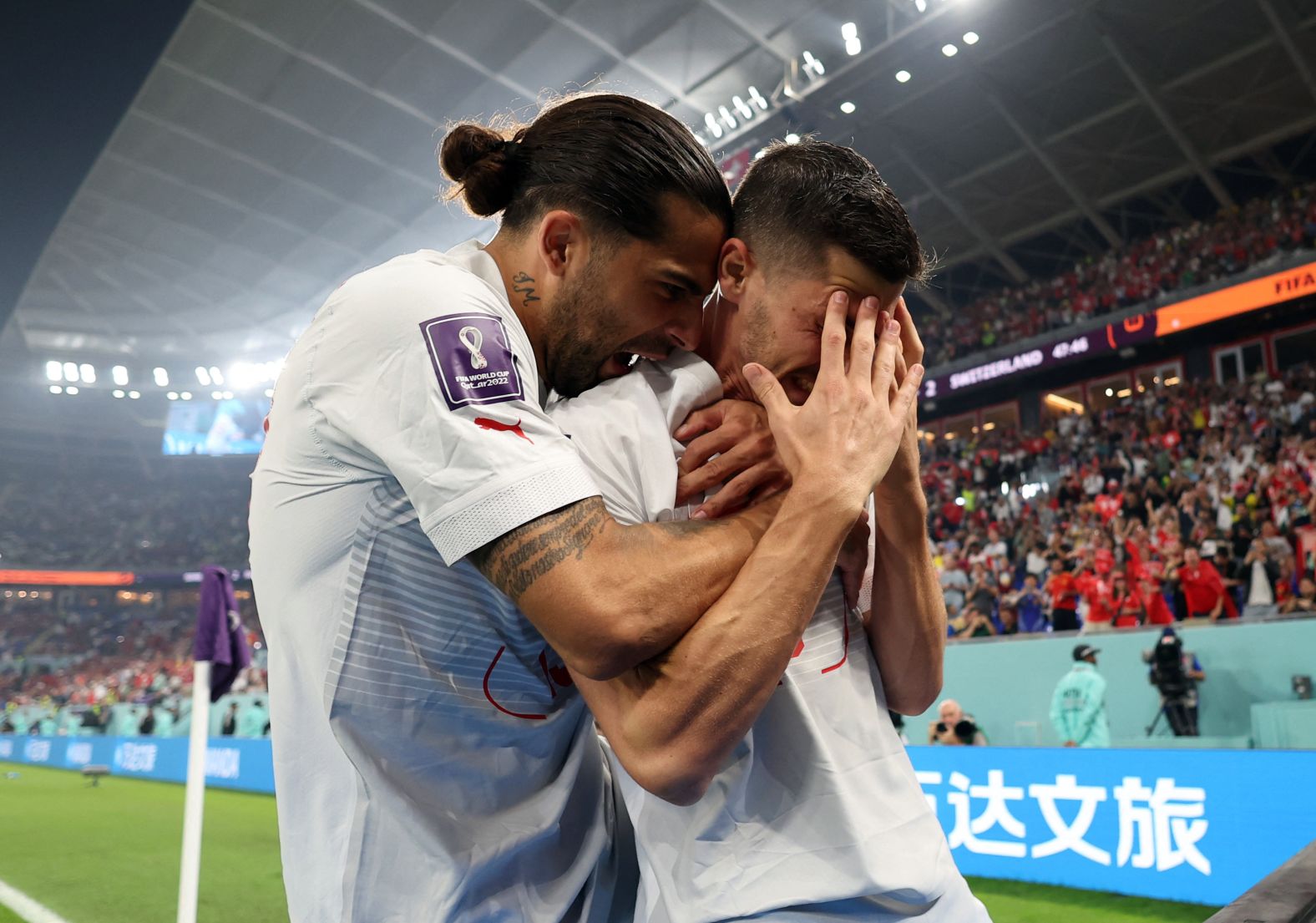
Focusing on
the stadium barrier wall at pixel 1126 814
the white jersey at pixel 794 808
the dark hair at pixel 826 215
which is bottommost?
the stadium barrier wall at pixel 1126 814

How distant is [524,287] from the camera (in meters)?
1.73

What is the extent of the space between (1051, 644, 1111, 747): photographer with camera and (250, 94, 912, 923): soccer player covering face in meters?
7.23

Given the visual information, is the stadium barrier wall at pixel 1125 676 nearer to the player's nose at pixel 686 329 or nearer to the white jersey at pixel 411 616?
the player's nose at pixel 686 329

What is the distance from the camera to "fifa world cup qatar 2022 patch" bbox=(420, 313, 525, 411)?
125 cm

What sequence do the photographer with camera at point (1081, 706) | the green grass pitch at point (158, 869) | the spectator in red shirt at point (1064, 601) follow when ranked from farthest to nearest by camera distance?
1. the spectator in red shirt at point (1064, 601)
2. the photographer with camera at point (1081, 706)
3. the green grass pitch at point (158, 869)

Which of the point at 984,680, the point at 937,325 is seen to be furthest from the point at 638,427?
the point at 937,325

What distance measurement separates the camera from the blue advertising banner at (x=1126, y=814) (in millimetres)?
5164

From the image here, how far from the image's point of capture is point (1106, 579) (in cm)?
1212

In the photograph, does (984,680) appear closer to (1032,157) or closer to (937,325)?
(1032,157)

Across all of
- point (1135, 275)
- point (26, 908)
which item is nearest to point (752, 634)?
point (26, 908)

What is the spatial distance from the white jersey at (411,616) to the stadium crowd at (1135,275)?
68.0ft

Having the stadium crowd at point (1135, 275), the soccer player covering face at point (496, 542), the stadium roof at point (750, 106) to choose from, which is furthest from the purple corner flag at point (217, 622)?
the stadium crowd at point (1135, 275)

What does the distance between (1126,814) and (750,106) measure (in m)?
14.9

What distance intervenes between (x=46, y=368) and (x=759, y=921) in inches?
1640
